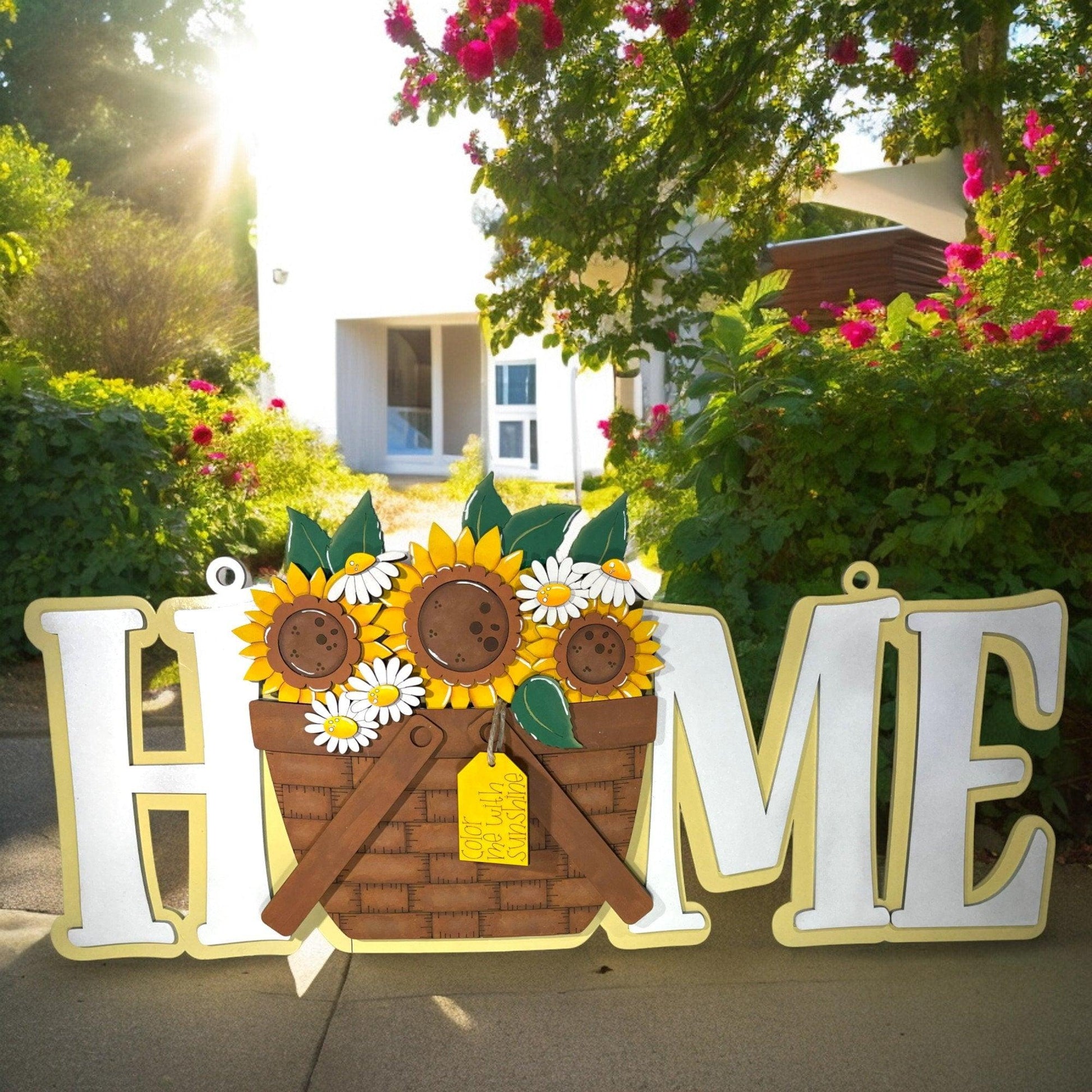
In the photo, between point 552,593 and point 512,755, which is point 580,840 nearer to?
point 512,755

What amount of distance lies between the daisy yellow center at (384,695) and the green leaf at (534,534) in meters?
0.40

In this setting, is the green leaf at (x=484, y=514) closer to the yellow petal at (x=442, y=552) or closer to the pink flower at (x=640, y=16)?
the yellow petal at (x=442, y=552)

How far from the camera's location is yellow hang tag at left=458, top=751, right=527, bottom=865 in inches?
95.0

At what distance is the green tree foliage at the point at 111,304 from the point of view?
14.6 m

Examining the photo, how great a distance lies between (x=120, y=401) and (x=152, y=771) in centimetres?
369

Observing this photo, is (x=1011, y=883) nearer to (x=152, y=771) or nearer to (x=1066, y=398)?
(x=1066, y=398)

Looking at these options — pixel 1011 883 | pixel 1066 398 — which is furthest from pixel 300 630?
pixel 1066 398

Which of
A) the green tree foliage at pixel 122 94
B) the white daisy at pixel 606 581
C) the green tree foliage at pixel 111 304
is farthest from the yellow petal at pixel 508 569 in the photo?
the green tree foliage at pixel 122 94

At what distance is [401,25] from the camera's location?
4.90m

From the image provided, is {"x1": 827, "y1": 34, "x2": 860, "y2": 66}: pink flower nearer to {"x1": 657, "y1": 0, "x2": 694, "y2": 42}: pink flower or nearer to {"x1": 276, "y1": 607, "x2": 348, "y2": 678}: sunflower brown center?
{"x1": 657, "y1": 0, "x2": 694, "y2": 42}: pink flower

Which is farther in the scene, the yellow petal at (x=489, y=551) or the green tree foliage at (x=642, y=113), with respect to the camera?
the green tree foliage at (x=642, y=113)

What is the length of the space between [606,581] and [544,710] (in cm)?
32

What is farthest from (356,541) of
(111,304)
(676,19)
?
(111,304)

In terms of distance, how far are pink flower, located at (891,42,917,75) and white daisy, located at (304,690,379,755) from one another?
4.71 meters
